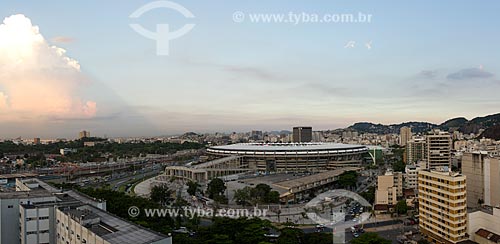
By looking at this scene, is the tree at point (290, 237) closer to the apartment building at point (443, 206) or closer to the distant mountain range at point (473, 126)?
the apartment building at point (443, 206)

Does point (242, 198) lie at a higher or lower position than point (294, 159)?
lower

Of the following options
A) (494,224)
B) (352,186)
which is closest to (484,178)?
(494,224)

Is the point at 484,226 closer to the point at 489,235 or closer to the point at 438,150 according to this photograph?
the point at 489,235

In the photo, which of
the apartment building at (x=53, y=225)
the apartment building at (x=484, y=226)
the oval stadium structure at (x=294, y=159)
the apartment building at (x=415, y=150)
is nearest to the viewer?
the apartment building at (x=53, y=225)

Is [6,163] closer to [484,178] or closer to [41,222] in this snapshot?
[41,222]

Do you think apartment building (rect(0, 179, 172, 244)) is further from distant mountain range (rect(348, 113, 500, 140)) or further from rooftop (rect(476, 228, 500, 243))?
distant mountain range (rect(348, 113, 500, 140))

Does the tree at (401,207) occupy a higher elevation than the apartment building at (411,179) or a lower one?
lower

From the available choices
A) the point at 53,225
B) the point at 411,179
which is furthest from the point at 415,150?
the point at 53,225

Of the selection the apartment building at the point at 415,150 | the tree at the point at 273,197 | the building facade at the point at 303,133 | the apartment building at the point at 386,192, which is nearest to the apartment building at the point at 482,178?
the apartment building at the point at 386,192

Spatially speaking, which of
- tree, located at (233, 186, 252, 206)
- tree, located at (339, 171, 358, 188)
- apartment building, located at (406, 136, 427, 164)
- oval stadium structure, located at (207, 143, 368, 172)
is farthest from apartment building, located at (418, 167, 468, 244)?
apartment building, located at (406, 136, 427, 164)
